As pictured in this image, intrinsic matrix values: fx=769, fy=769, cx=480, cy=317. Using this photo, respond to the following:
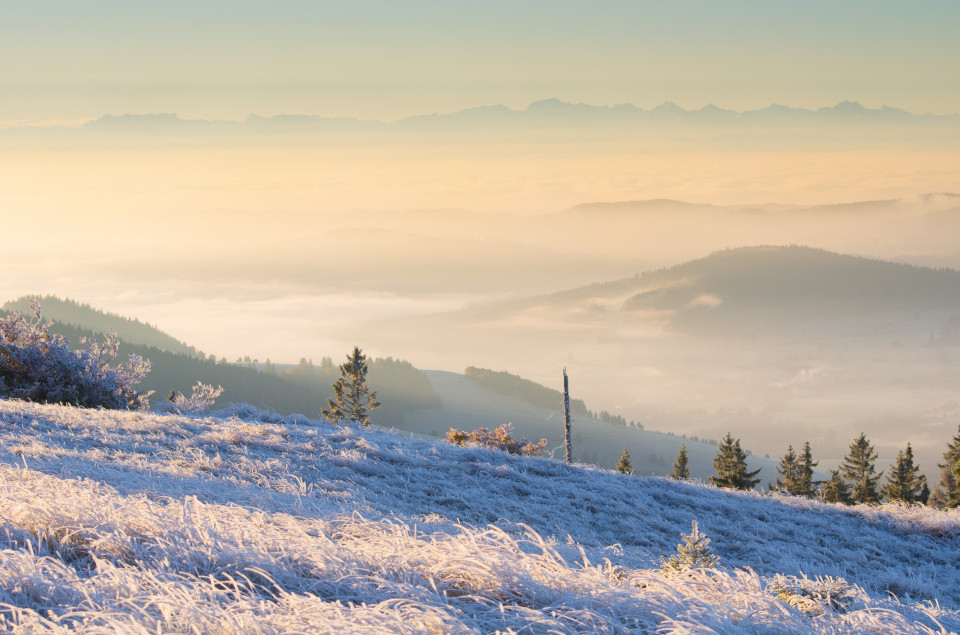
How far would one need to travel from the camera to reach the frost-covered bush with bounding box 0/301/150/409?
26.7 meters

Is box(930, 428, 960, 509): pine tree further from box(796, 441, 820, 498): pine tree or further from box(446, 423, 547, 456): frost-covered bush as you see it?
box(446, 423, 547, 456): frost-covered bush

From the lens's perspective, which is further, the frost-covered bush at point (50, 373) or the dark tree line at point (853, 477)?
the dark tree line at point (853, 477)

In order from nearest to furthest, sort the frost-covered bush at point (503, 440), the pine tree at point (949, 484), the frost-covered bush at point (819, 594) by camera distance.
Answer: the frost-covered bush at point (819, 594), the frost-covered bush at point (503, 440), the pine tree at point (949, 484)

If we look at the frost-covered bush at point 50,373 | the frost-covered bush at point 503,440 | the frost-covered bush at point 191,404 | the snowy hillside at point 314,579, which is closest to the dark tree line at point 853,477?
the frost-covered bush at point 503,440

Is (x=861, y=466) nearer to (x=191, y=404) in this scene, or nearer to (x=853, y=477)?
(x=853, y=477)

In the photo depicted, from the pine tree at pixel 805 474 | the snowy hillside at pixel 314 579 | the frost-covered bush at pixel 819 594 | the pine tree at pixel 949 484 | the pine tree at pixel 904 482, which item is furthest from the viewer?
the pine tree at pixel 805 474

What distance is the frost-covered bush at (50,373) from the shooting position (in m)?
26.7

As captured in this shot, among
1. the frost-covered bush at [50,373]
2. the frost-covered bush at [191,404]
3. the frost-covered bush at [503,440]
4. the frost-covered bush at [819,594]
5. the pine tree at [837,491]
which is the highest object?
the frost-covered bush at [50,373]

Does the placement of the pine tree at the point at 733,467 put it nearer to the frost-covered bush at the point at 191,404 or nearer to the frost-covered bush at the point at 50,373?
the frost-covered bush at the point at 191,404

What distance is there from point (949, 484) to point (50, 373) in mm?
93051

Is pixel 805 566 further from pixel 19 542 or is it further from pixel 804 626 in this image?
pixel 19 542

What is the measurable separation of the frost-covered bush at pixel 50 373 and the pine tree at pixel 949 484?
6199 centimetres

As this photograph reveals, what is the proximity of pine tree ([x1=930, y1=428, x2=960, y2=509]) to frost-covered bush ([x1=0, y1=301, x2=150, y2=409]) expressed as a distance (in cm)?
6199

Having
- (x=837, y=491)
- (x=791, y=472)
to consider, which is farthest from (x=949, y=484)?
(x=837, y=491)
